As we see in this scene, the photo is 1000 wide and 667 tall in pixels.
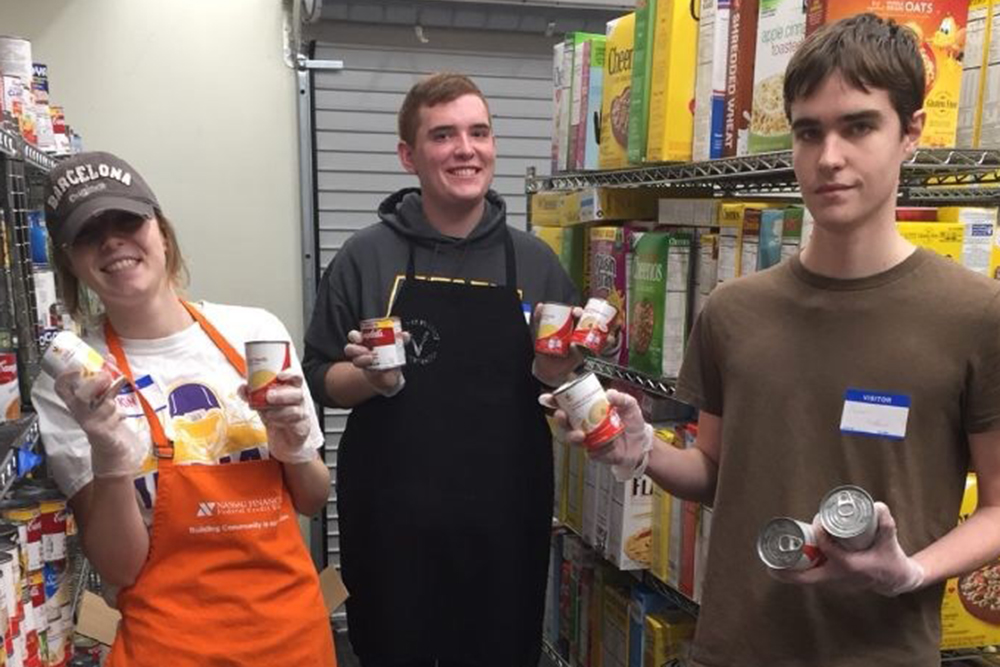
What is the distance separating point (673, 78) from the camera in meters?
2.33

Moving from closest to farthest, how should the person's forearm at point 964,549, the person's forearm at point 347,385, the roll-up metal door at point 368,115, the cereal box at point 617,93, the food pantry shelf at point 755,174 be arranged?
the person's forearm at point 964,549 < the food pantry shelf at point 755,174 < the person's forearm at point 347,385 < the cereal box at point 617,93 < the roll-up metal door at point 368,115

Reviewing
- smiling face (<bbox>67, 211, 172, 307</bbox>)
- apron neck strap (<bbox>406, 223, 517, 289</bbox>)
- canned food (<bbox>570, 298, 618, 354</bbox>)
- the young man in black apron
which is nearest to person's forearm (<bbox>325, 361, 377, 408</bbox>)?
the young man in black apron

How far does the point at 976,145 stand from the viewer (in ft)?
6.16

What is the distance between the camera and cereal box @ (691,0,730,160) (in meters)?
2.22

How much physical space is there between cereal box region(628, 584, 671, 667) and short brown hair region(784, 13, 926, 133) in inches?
65.4

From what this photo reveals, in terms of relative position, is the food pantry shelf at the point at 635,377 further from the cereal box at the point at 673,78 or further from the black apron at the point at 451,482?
the cereal box at the point at 673,78

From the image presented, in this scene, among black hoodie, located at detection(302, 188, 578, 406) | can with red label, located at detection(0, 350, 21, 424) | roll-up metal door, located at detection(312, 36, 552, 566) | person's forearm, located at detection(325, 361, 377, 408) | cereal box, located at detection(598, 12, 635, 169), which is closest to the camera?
can with red label, located at detection(0, 350, 21, 424)

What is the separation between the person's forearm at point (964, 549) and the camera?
1.31m

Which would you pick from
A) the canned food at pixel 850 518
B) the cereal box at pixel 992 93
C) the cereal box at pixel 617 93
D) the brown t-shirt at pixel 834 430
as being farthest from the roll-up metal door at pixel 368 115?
the canned food at pixel 850 518

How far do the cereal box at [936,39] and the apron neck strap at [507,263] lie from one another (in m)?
0.87

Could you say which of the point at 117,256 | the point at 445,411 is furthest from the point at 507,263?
the point at 117,256

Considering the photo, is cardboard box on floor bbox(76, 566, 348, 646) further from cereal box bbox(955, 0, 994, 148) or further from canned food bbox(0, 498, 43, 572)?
cereal box bbox(955, 0, 994, 148)

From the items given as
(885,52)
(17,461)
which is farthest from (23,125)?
(885,52)

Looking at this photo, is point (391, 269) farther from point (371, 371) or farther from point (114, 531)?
point (114, 531)
